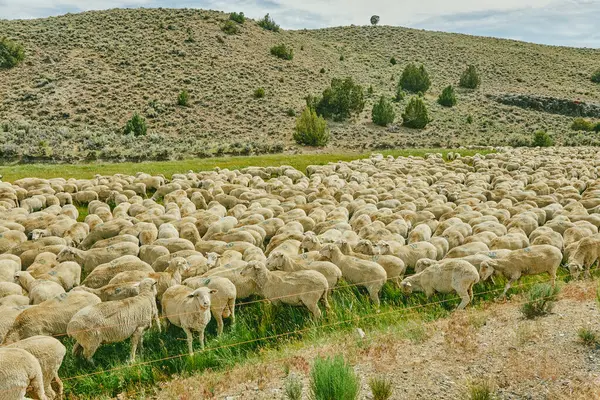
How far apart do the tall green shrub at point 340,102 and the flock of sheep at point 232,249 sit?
29299 millimetres

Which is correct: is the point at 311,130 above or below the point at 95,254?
above

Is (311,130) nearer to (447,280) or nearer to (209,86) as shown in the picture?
(209,86)

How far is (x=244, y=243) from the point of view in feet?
36.1

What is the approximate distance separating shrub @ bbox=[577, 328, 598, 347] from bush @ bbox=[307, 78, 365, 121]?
1666 inches

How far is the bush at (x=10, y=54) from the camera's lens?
50.3 meters

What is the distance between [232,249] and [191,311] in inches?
131

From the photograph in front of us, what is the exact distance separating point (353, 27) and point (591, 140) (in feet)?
207

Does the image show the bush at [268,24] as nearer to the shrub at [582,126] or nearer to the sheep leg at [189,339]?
the shrub at [582,126]

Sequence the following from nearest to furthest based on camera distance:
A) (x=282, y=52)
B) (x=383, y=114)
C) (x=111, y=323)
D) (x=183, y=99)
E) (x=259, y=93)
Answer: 1. (x=111, y=323)
2. (x=183, y=99)
3. (x=383, y=114)
4. (x=259, y=93)
5. (x=282, y=52)

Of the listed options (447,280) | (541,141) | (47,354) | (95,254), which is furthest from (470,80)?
(47,354)

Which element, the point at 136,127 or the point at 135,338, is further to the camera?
the point at 136,127

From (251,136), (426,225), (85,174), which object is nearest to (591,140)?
(251,136)

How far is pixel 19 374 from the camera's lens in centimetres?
534

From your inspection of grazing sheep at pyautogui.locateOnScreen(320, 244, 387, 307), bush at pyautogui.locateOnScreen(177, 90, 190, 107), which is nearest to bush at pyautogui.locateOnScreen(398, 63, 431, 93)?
bush at pyautogui.locateOnScreen(177, 90, 190, 107)
